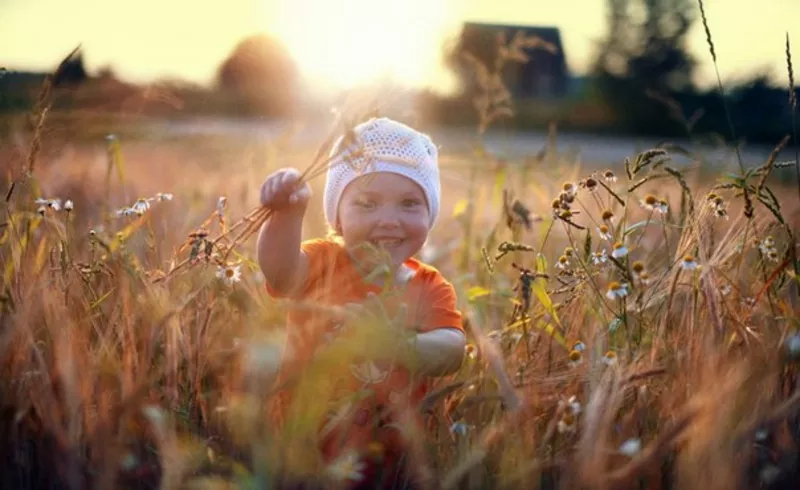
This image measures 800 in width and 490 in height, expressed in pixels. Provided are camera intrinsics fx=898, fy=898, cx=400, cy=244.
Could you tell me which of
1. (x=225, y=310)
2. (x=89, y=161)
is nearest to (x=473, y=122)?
(x=89, y=161)

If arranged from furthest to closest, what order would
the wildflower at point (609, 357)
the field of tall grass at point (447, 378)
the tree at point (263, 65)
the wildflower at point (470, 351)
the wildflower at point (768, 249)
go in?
1. the tree at point (263, 65)
2. the wildflower at point (470, 351)
3. the wildflower at point (768, 249)
4. the wildflower at point (609, 357)
5. the field of tall grass at point (447, 378)

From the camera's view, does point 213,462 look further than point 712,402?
Yes

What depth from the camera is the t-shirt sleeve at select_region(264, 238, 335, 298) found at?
2.39m

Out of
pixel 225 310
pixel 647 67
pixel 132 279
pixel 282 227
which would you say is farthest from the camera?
pixel 647 67

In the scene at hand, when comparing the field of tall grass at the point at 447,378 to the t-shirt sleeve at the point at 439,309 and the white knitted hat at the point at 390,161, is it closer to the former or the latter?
the t-shirt sleeve at the point at 439,309

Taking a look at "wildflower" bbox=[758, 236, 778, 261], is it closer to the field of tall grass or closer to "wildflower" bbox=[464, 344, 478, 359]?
the field of tall grass

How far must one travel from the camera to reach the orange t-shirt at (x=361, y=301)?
208 cm

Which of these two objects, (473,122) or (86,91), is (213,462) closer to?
(86,91)

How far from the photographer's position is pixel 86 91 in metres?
2.42

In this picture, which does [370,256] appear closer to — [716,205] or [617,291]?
[617,291]

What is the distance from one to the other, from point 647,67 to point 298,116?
104ft

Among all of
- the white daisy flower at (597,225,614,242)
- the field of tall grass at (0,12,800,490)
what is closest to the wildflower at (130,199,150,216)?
the field of tall grass at (0,12,800,490)

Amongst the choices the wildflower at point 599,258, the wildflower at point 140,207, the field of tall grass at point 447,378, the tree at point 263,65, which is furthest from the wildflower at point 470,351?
the tree at point 263,65

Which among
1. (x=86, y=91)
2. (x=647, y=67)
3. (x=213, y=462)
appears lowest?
(x=213, y=462)
